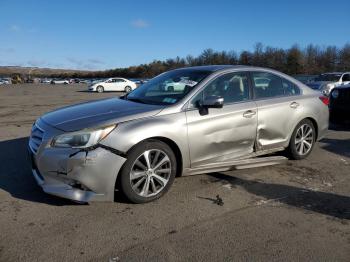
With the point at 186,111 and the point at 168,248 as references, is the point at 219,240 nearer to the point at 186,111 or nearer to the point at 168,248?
the point at 168,248

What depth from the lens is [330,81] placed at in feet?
64.2

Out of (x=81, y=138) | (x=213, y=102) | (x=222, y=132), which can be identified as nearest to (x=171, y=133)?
(x=213, y=102)

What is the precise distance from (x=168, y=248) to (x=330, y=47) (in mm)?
97355

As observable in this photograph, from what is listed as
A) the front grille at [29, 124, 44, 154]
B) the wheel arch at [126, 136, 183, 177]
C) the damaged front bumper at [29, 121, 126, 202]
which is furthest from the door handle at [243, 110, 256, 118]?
the front grille at [29, 124, 44, 154]

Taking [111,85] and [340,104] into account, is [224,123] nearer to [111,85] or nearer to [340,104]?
[340,104]

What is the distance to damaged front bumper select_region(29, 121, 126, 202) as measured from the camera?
380cm

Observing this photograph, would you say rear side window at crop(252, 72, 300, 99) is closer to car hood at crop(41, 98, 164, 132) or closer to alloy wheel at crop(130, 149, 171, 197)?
car hood at crop(41, 98, 164, 132)

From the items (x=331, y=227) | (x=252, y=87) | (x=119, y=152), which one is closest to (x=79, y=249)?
(x=119, y=152)

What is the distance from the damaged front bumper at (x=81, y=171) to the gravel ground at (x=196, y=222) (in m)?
0.22

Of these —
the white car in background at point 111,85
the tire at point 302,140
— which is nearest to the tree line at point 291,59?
the white car in background at point 111,85

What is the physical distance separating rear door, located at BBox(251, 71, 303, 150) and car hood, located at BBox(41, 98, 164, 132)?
5.59 feet

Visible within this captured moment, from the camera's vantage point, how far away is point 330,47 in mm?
89875

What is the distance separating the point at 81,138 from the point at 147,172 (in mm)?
839

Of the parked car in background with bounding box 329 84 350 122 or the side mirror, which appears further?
the parked car in background with bounding box 329 84 350 122
